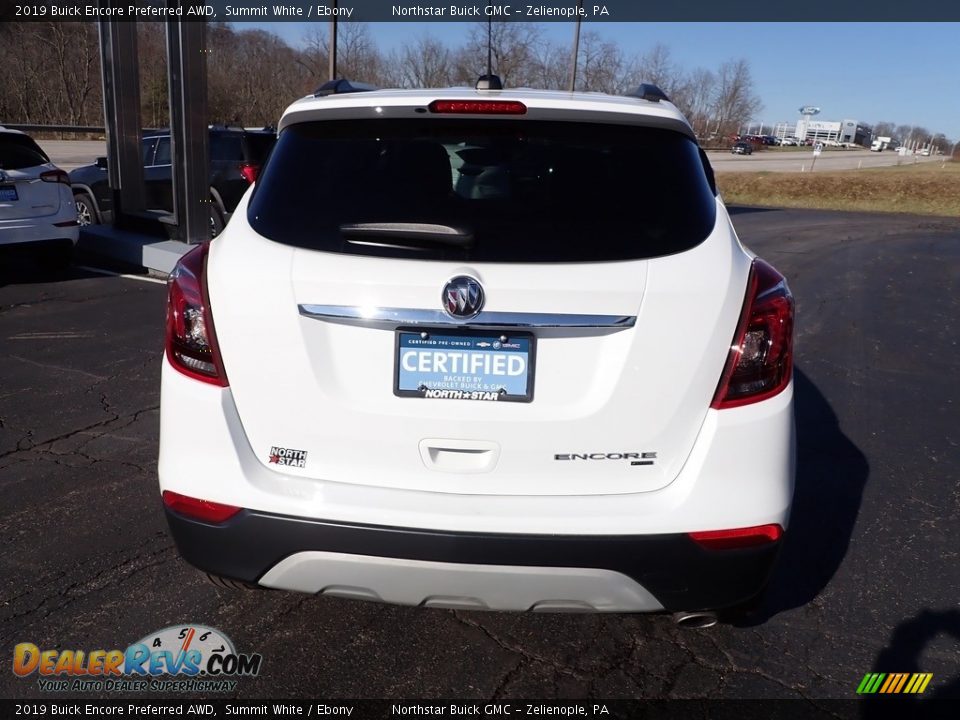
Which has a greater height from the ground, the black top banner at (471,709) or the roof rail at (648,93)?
the roof rail at (648,93)

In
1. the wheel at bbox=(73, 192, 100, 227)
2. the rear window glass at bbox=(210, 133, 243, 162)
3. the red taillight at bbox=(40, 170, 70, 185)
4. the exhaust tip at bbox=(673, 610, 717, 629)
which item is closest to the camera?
the exhaust tip at bbox=(673, 610, 717, 629)

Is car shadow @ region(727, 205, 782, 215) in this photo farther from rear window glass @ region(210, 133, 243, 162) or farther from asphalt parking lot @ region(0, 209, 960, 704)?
asphalt parking lot @ region(0, 209, 960, 704)

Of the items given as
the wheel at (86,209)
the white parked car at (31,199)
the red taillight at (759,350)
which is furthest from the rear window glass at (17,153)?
the red taillight at (759,350)

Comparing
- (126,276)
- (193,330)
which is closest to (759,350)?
(193,330)

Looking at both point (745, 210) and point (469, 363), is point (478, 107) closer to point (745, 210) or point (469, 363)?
point (469, 363)

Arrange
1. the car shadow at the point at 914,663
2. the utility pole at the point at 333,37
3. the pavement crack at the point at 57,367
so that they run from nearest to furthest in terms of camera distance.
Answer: the car shadow at the point at 914,663 < the pavement crack at the point at 57,367 < the utility pole at the point at 333,37

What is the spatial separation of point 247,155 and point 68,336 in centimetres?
611

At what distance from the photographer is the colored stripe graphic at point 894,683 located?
2645mm

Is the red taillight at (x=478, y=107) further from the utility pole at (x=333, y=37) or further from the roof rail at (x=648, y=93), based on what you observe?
the utility pole at (x=333, y=37)

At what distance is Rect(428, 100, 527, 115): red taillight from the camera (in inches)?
95.8

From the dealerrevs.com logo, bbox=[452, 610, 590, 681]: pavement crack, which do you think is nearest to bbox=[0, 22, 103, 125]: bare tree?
the dealerrevs.com logo

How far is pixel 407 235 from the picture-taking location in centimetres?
223

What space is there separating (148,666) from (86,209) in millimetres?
11757

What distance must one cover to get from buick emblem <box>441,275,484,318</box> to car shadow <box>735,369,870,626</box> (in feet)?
4.78
